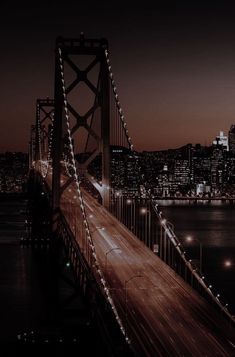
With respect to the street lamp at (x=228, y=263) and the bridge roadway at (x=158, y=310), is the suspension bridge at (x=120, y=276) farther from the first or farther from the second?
the street lamp at (x=228, y=263)

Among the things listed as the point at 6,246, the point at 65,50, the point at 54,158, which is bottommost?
the point at 6,246

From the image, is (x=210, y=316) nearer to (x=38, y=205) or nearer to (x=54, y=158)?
(x=54, y=158)

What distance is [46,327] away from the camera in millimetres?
23578

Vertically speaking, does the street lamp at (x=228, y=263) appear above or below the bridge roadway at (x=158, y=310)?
below

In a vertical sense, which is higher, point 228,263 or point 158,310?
point 158,310

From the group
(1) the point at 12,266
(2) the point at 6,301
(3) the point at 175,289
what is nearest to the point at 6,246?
(1) the point at 12,266

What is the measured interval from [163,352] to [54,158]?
14.6 m

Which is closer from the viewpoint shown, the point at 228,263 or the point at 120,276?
the point at 120,276

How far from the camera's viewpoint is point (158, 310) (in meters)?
15.9

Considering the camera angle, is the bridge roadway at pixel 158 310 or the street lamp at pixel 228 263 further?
the street lamp at pixel 228 263

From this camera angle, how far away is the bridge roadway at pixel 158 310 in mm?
13047

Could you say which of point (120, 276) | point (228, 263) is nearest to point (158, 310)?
point (120, 276)

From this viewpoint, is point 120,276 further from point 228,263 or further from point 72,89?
point 228,263

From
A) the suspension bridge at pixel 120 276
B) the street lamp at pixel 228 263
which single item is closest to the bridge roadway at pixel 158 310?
the suspension bridge at pixel 120 276
